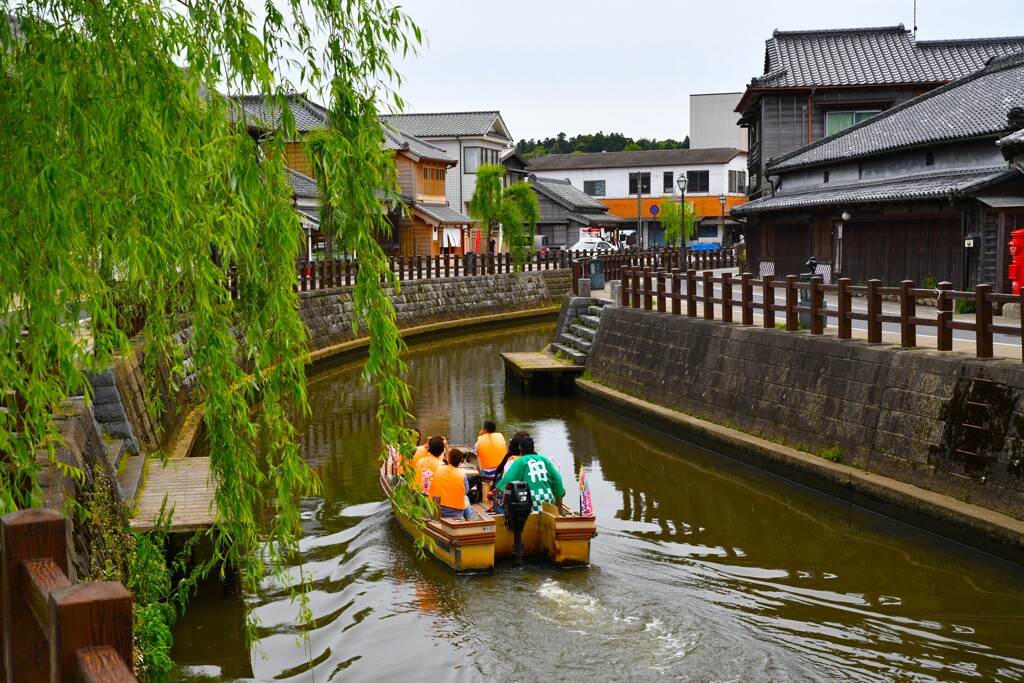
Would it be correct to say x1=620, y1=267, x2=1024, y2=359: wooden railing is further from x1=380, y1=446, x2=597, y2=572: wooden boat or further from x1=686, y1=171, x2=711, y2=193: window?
x1=686, y1=171, x2=711, y2=193: window

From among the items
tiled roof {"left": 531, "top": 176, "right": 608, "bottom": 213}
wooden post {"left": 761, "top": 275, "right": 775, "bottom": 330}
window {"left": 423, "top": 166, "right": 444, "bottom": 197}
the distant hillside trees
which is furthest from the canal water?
the distant hillside trees

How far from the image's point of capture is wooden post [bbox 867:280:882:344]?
52.9 ft

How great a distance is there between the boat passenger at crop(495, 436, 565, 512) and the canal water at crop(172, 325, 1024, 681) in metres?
0.90

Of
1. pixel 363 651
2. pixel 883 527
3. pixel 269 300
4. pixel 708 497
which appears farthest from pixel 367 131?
pixel 708 497

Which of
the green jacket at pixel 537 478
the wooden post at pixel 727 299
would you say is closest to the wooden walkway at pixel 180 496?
the green jacket at pixel 537 478

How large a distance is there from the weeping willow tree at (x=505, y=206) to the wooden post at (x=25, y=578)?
48.8 m

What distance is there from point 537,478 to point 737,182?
7097 cm

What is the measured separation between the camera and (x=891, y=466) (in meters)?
14.8

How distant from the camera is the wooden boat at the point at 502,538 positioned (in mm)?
12344

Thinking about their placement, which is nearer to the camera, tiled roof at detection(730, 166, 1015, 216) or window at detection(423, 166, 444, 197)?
tiled roof at detection(730, 166, 1015, 216)

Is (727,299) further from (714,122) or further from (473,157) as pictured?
(714,122)

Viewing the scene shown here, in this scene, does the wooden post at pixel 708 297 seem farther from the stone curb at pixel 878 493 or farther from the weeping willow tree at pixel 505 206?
the weeping willow tree at pixel 505 206

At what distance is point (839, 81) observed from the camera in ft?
135

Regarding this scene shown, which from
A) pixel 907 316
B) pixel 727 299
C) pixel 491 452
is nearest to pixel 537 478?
pixel 491 452
